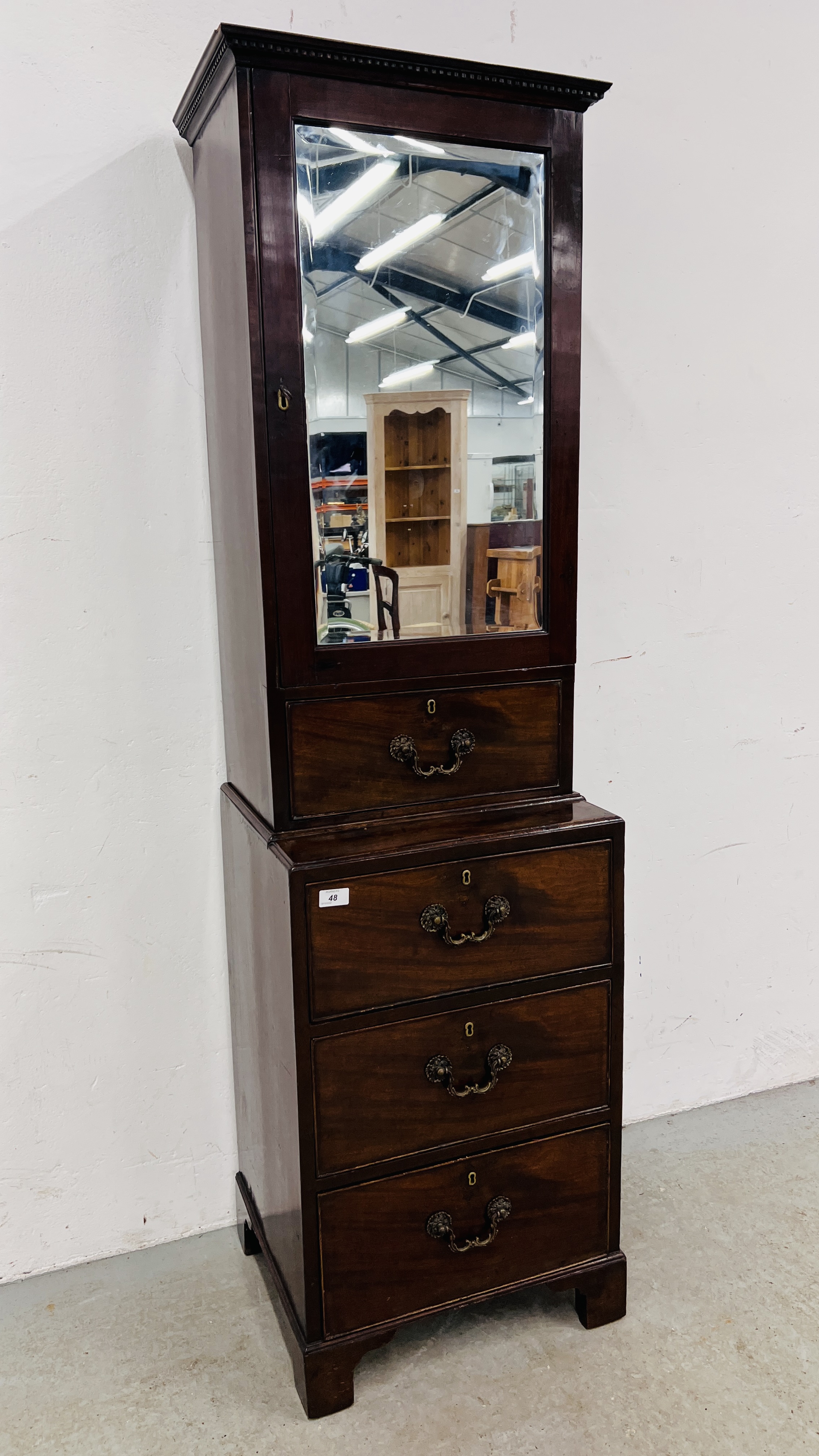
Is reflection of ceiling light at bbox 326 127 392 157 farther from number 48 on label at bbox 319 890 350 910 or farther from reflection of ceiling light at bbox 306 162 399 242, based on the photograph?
number 48 on label at bbox 319 890 350 910

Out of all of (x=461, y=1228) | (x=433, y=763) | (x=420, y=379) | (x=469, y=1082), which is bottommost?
(x=461, y=1228)

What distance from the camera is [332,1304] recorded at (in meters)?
1.53

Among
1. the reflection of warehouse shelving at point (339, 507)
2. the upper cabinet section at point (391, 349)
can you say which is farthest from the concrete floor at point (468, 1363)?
the reflection of warehouse shelving at point (339, 507)

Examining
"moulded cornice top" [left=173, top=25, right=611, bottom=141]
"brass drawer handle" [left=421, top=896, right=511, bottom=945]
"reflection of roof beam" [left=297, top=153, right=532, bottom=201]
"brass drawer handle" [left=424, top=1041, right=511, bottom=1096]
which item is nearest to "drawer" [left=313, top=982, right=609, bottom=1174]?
"brass drawer handle" [left=424, top=1041, right=511, bottom=1096]

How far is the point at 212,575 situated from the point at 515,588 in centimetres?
53

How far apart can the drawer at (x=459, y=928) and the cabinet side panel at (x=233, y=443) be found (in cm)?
21

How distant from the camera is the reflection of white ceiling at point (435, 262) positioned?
4.59 ft

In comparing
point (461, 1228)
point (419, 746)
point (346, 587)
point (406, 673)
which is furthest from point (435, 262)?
point (461, 1228)

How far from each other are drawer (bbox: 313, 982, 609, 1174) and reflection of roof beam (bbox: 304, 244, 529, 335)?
1.00 meters

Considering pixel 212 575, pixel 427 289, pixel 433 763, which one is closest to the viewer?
pixel 427 289

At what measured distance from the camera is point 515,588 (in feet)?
5.22

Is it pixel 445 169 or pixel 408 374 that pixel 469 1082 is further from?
pixel 445 169

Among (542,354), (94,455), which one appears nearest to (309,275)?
(542,354)

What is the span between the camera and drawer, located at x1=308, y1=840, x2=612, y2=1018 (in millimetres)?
1451
